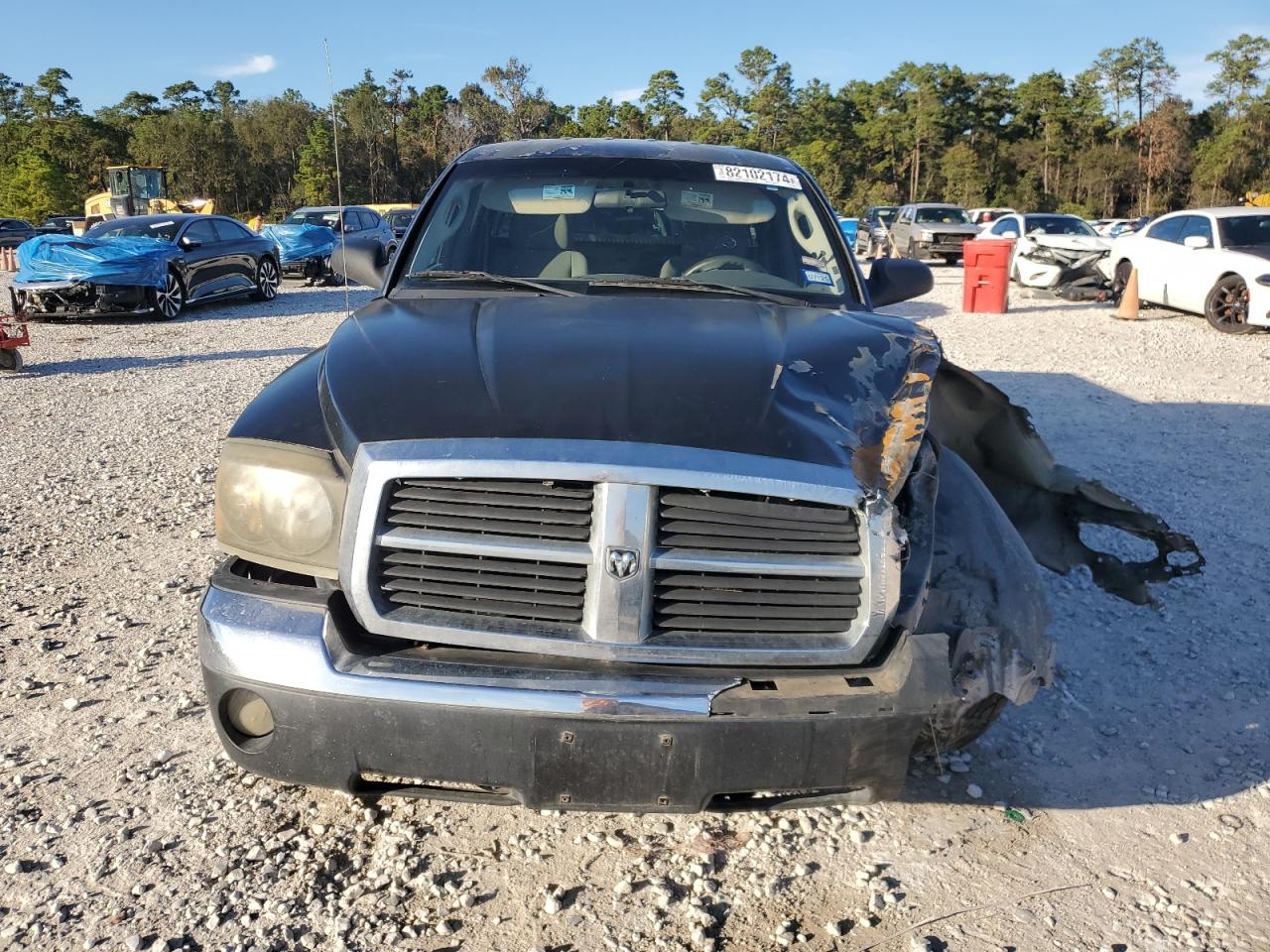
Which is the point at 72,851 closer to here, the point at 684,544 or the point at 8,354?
the point at 684,544

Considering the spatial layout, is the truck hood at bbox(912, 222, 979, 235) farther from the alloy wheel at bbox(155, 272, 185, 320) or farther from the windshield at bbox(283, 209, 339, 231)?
the alloy wheel at bbox(155, 272, 185, 320)

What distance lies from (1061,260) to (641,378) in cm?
1768

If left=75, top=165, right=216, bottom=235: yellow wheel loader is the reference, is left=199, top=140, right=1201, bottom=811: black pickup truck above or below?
below

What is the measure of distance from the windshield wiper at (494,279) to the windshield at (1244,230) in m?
13.0

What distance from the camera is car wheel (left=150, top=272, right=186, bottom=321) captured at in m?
14.7

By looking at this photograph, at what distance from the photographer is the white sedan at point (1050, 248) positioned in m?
18.0

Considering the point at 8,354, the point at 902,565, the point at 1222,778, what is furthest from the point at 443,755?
the point at 8,354

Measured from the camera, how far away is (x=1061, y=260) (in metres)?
18.1

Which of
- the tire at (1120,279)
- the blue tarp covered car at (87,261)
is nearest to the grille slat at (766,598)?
the blue tarp covered car at (87,261)

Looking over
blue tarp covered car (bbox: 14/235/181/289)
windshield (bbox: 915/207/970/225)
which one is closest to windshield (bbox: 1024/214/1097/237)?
windshield (bbox: 915/207/970/225)

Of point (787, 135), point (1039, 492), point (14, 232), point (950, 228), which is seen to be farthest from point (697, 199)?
point (787, 135)

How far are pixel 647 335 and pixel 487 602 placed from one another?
102cm

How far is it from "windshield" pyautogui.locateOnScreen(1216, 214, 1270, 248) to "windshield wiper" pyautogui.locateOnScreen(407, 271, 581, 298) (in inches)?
513

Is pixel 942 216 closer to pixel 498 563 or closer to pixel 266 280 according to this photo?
pixel 266 280
